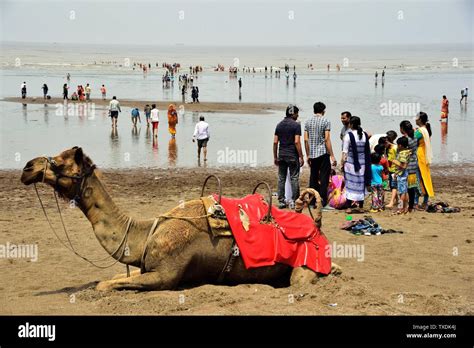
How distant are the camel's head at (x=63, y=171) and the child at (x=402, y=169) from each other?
8566 mm

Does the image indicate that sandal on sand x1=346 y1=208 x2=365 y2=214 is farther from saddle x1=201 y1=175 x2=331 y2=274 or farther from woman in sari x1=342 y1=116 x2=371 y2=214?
saddle x1=201 y1=175 x2=331 y2=274

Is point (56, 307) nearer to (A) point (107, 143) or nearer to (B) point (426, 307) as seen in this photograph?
(B) point (426, 307)

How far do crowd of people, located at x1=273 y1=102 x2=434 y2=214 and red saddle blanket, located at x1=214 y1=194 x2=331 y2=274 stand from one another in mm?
5553

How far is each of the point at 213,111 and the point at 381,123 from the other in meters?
13.4

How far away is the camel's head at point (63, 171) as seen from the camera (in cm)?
934

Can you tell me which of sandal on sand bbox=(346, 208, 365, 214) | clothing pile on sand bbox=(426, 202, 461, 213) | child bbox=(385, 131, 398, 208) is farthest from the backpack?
clothing pile on sand bbox=(426, 202, 461, 213)

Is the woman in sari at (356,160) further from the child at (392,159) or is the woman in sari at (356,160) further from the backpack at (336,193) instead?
the child at (392,159)

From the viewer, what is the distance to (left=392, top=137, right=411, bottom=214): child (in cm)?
1608

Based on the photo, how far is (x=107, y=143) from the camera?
30906 millimetres

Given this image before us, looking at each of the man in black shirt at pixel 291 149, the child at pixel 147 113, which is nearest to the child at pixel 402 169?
the man in black shirt at pixel 291 149

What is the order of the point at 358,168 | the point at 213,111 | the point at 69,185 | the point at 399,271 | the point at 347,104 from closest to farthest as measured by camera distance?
the point at 69,185
the point at 399,271
the point at 358,168
the point at 213,111
the point at 347,104

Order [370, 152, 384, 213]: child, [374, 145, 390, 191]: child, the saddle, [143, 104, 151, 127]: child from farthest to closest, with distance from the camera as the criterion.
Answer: [143, 104, 151, 127]: child < [374, 145, 390, 191]: child < [370, 152, 384, 213]: child < the saddle

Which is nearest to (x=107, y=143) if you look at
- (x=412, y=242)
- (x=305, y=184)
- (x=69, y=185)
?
(x=305, y=184)

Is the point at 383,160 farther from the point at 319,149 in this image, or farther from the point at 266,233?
the point at 266,233
